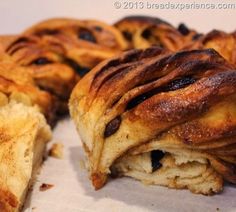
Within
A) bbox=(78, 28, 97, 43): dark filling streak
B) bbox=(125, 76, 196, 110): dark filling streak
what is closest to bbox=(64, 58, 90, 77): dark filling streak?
bbox=(78, 28, 97, 43): dark filling streak

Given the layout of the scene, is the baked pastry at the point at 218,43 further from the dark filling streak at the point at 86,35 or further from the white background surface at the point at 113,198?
the white background surface at the point at 113,198

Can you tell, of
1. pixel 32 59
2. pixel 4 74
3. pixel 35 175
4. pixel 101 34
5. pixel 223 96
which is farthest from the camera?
pixel 101 34

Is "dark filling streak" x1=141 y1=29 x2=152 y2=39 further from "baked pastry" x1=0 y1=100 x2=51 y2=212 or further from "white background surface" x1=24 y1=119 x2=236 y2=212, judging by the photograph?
"white background surface" x1=24 y1=119 x2=236 y2=212

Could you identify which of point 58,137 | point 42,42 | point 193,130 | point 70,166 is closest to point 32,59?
point 42,42

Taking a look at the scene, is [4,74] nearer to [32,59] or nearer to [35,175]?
[32,59]

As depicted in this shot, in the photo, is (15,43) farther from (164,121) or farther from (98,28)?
(164,121)

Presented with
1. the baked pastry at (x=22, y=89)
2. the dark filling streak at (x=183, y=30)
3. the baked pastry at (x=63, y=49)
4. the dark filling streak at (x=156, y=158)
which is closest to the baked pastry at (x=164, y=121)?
the dark filling streak at (x=156, y=158)

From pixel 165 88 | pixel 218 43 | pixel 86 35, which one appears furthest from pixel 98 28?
pixel 165 88
